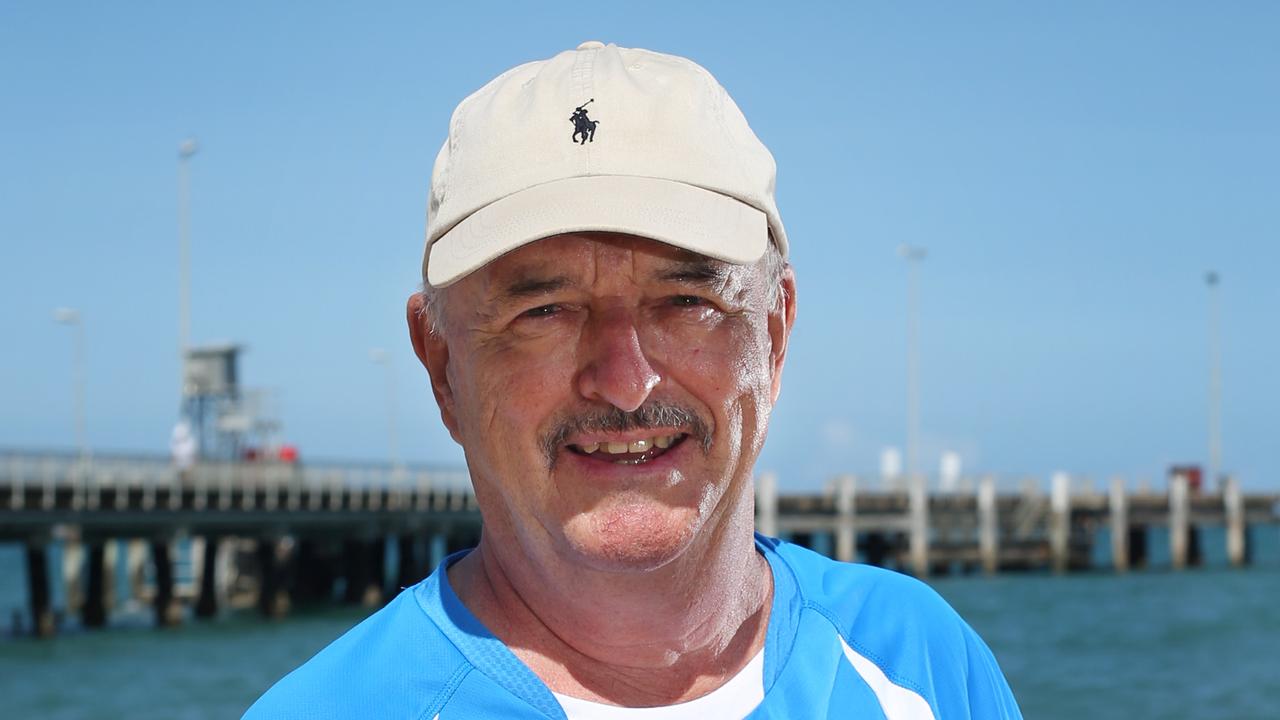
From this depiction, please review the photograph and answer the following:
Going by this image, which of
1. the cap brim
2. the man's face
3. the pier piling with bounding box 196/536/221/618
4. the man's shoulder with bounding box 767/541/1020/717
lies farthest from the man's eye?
the pier piling with bounding box 196/536/221/618

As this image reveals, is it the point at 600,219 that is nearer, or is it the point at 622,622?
the point at 600,219

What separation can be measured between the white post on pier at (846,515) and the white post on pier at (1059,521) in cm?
712

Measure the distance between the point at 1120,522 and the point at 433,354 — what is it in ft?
162

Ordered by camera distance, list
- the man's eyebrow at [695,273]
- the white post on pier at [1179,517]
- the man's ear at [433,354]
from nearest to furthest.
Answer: the man's eyebrow at [695,273] → the man's ear at [433,354] → the white post on pier at [1179,517]

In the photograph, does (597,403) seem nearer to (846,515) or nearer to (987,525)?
(846,515)

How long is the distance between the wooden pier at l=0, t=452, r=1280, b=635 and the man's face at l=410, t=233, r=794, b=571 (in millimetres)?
28439

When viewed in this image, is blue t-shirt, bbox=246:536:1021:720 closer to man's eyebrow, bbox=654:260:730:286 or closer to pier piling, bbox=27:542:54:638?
man's eyebrow, bbox=654:260:730:286

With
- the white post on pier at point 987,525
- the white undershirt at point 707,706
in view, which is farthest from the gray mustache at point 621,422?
the white post on pier at point 987,525

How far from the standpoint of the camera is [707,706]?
2.16m

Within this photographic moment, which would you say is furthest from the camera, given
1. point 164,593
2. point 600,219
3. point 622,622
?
point 164,593

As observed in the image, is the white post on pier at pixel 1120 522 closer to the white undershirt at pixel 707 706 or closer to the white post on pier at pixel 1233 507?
the white post on pier at pixel 1233 507

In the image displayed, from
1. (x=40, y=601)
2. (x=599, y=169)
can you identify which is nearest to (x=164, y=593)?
(x=40, y=601)

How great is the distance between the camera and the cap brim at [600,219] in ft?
6.35

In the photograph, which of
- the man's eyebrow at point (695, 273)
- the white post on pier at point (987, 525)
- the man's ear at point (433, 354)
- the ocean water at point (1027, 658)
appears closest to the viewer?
the man's eyebrow at point (695, 273)
